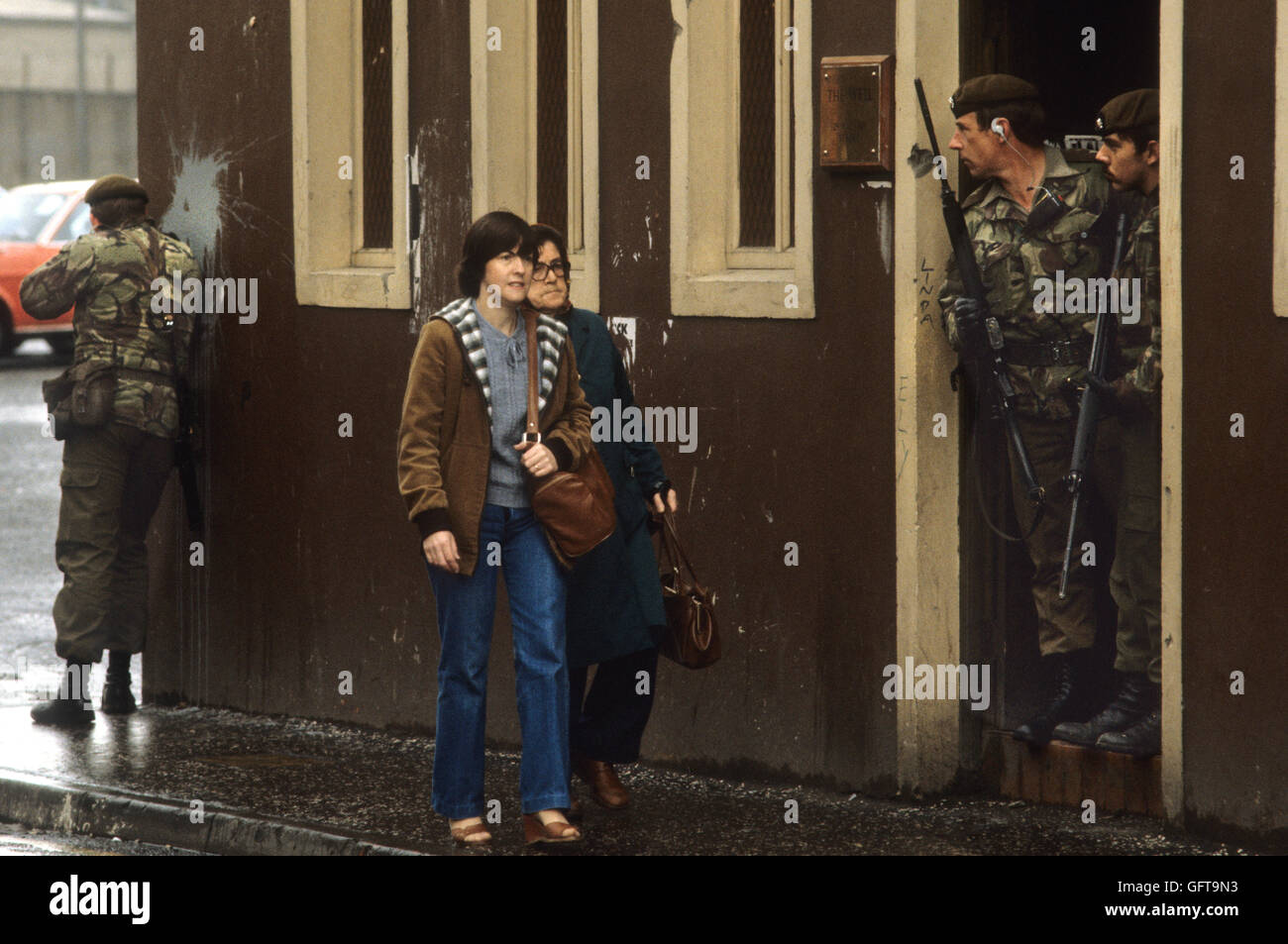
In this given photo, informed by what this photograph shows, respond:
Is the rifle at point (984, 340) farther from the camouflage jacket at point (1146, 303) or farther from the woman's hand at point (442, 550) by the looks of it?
the woman's hand at point (442, 550)

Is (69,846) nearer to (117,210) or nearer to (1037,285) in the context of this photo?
(117,210)

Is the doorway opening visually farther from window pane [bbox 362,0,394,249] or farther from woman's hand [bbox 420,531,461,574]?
window pane [bbox 362,0,394,249]

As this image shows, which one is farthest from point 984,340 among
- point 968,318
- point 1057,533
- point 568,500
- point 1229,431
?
point 568,500

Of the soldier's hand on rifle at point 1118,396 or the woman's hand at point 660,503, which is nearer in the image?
the soldier's hand on rifle at point 1118,396

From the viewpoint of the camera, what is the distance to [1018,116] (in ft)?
24.5

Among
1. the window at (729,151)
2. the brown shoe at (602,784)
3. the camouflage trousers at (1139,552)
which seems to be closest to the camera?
the camouflage trousers at (1139,552)

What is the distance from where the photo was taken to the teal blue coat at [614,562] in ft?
24.0

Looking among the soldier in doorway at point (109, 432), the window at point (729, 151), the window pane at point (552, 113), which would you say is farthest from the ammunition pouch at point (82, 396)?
the window at point (729, 151)

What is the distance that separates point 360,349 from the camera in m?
9.39

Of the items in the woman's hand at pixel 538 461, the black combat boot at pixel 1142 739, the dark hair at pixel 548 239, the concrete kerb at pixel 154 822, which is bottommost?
the concrete kerb at pixel 154 822

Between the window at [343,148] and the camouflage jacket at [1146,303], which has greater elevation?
the window at [343,148]

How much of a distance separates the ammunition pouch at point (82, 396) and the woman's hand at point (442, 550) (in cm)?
321

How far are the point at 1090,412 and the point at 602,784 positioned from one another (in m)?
2.00
